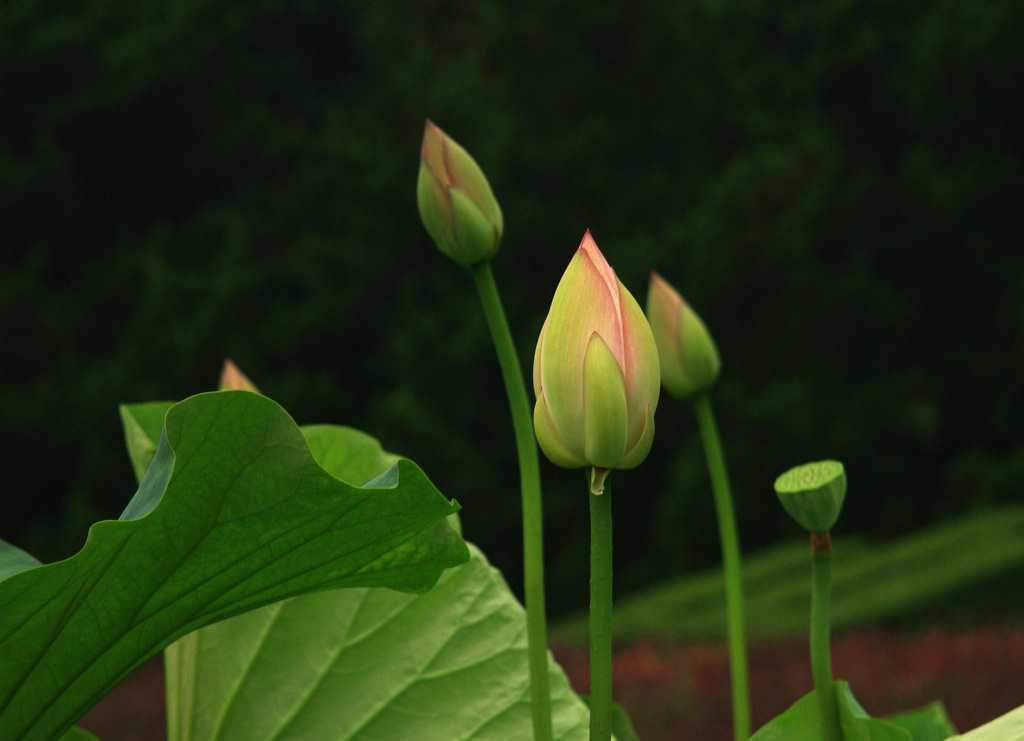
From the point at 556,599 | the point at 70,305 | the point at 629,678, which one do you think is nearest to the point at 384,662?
the point at 629,678

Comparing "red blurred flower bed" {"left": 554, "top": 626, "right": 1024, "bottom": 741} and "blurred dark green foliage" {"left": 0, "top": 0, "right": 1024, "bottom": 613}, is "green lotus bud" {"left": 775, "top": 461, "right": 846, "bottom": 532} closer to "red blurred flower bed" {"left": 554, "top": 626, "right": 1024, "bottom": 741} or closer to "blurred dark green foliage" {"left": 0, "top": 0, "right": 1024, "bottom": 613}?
"red blurred flower bed" {"left": 554, "top": 626, "right": 1024, "bottom": 741}

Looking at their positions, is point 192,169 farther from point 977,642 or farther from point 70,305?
point 977,642

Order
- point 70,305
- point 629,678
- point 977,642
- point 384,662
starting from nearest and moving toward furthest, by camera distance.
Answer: point 384,662
point 629,678
point 977,642
point 70,305

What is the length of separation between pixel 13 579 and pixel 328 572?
85 millimetres

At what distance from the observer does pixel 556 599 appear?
614cm

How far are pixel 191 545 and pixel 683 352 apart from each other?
0.35 meters

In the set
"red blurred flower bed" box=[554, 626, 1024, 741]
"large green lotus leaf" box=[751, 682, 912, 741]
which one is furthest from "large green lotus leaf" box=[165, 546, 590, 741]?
"red blurred flower bed" box=[554, 626, 1024, 741]

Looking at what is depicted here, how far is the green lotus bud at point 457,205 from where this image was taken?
0.46 meters

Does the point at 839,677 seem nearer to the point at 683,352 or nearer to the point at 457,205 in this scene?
the point at 683,352

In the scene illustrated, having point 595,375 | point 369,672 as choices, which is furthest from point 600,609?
point 369,672

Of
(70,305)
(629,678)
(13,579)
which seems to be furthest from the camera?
(70,305)

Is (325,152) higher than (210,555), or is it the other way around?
(325,152)

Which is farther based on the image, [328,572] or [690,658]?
[690,658]

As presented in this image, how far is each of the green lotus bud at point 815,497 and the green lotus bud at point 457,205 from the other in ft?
0.59
